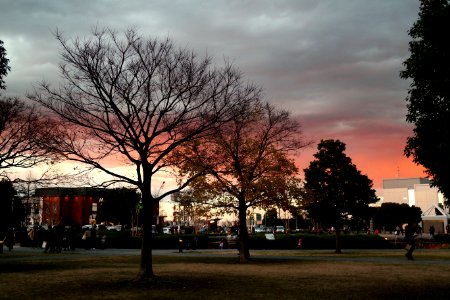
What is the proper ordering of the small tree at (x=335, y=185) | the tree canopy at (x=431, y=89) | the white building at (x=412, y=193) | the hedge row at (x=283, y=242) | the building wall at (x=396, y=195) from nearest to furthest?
the tree canopy at (x=431, y=89), the small tree at (x=335, y=185), the hedge row at (x=283, y=242), the white building at (x=412, y=193), the building wall at (x=396, y=195)

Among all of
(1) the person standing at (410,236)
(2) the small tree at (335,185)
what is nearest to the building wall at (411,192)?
(2) the small tree at (335,185)

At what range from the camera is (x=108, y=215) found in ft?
366

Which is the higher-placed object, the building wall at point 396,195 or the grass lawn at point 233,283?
the building wall at point 396,195

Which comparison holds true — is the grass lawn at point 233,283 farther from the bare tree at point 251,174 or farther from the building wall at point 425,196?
the building wall at point 425,196

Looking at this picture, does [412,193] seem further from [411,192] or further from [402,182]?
[402,182]

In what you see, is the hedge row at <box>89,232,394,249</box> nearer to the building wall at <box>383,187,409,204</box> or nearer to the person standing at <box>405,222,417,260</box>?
the person standing at <box>405,222,417,260</box>

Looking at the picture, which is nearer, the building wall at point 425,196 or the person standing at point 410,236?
the person standing at point 410,236

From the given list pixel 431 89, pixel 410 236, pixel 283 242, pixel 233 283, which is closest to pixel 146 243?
pixel 233 283

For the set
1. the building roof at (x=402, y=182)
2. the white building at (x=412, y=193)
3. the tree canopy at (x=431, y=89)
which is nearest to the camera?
the tree canopy at (x=431, y=89)

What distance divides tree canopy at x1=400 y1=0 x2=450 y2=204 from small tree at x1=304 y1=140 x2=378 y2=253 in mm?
20172

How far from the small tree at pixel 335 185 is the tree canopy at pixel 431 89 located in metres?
20.2

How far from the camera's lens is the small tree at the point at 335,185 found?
35.9 m

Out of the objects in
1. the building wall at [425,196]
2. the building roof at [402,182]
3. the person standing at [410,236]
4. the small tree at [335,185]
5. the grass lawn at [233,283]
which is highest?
the building roof at [402,182]

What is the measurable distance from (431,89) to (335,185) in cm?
2115
